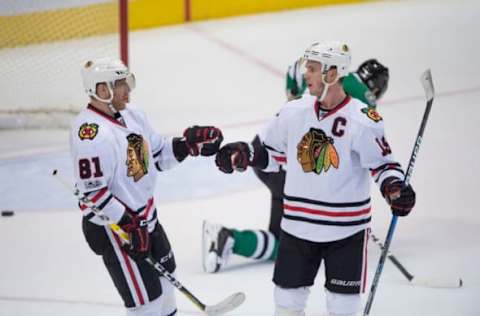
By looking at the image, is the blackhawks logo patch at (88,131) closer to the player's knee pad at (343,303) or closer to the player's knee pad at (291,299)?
the player's knee pad at (291,299)

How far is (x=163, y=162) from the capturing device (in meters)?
4.15

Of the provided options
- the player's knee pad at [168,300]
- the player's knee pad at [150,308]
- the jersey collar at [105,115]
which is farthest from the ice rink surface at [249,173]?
the jersey collar at [105,115]

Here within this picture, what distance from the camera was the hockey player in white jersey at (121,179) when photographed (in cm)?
380

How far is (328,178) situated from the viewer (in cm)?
388

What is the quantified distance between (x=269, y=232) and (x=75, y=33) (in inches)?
102

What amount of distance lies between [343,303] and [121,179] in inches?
34.0

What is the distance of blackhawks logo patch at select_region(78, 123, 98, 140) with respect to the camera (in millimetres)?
3791

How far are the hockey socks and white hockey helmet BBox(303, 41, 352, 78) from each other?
1383 mm

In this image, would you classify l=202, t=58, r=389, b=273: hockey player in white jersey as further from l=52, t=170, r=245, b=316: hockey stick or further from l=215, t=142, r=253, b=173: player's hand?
l=215, t=142, r=253, b=173: player's hand

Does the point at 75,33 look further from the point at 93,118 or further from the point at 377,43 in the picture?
the point at 93,118

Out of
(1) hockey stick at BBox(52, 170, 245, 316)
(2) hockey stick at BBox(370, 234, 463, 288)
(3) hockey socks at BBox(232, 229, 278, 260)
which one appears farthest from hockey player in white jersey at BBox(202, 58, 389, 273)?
(1) hockey stick at BBox(52, 170, 245, 316)

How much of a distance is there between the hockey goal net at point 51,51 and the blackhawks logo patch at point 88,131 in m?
2.93

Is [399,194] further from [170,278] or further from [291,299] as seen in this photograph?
[170,278]

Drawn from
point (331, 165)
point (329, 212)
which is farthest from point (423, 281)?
point (331, 165)
